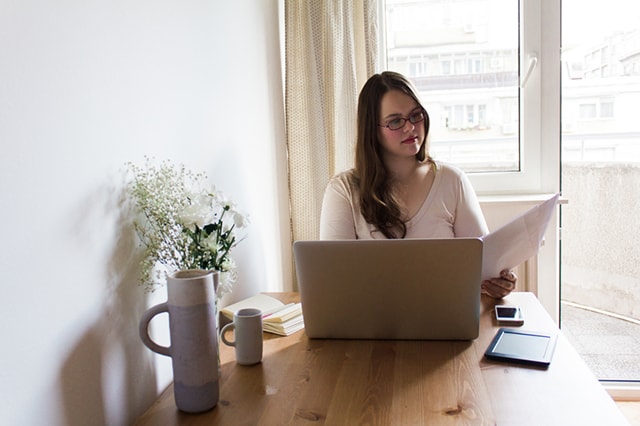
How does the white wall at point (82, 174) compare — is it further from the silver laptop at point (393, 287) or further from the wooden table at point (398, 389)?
the silver laptop at point (393, 287)

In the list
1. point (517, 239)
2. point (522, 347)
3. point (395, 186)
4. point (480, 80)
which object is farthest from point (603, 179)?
point (522, 347)

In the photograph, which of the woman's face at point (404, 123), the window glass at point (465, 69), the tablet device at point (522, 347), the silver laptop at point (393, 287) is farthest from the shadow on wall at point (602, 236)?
the silver laptop at point (393, 287)

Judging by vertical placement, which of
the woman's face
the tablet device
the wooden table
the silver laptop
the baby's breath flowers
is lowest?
the wooden table

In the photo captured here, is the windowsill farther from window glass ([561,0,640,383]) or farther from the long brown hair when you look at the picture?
the long brown hair

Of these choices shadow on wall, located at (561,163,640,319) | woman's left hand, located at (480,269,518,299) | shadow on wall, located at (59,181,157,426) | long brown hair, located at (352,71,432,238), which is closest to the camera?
shadow on wall, located at (59,181,157,426)

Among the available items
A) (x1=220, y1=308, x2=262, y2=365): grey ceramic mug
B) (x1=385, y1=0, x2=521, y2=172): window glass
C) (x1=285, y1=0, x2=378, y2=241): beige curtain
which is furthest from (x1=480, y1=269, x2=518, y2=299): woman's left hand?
(x1=385, y1=0, x2=521, y2=172): window glass

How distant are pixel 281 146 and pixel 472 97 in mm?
830

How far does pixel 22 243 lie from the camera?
80 centimetres

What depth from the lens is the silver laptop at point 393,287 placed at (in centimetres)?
123

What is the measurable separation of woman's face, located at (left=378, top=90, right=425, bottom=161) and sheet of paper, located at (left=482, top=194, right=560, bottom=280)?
19.5 inches

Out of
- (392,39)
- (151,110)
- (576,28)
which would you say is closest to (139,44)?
(151,110)

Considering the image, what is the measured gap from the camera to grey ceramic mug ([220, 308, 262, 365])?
1241 millimetres

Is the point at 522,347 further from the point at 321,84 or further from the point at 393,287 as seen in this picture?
the point at 321,84

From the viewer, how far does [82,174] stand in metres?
0.94
